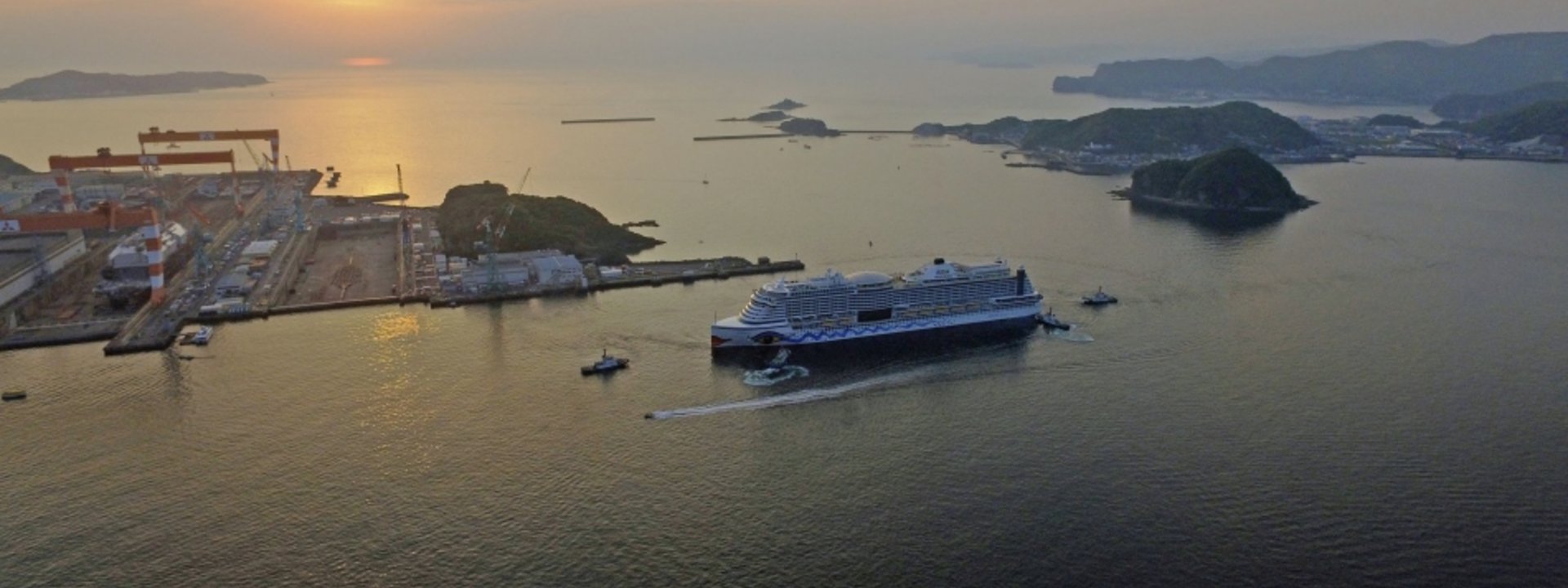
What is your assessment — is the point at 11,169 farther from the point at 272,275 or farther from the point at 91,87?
the point at 91,87

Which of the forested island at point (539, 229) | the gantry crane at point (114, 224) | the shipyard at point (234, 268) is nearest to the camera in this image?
the shipyard at point (234, 268)

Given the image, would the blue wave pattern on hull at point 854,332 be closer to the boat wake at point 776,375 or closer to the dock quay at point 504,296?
the boat wake at point 776,375

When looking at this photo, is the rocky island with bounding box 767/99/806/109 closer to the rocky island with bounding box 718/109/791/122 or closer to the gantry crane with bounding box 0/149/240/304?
the rocky island with bounding box 718/109/791/122

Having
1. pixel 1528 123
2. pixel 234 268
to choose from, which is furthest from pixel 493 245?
pixel 1528 123

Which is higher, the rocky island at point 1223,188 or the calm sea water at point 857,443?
the rocky island at point 1223,188

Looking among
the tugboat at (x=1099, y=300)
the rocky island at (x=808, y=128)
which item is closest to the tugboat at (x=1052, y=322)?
the tugboat at (x=1099, y=300)

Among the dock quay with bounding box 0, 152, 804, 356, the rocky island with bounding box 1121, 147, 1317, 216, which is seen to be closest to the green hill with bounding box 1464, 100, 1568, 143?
the rocky island with bounding box 1121, 147, 1317, 216
